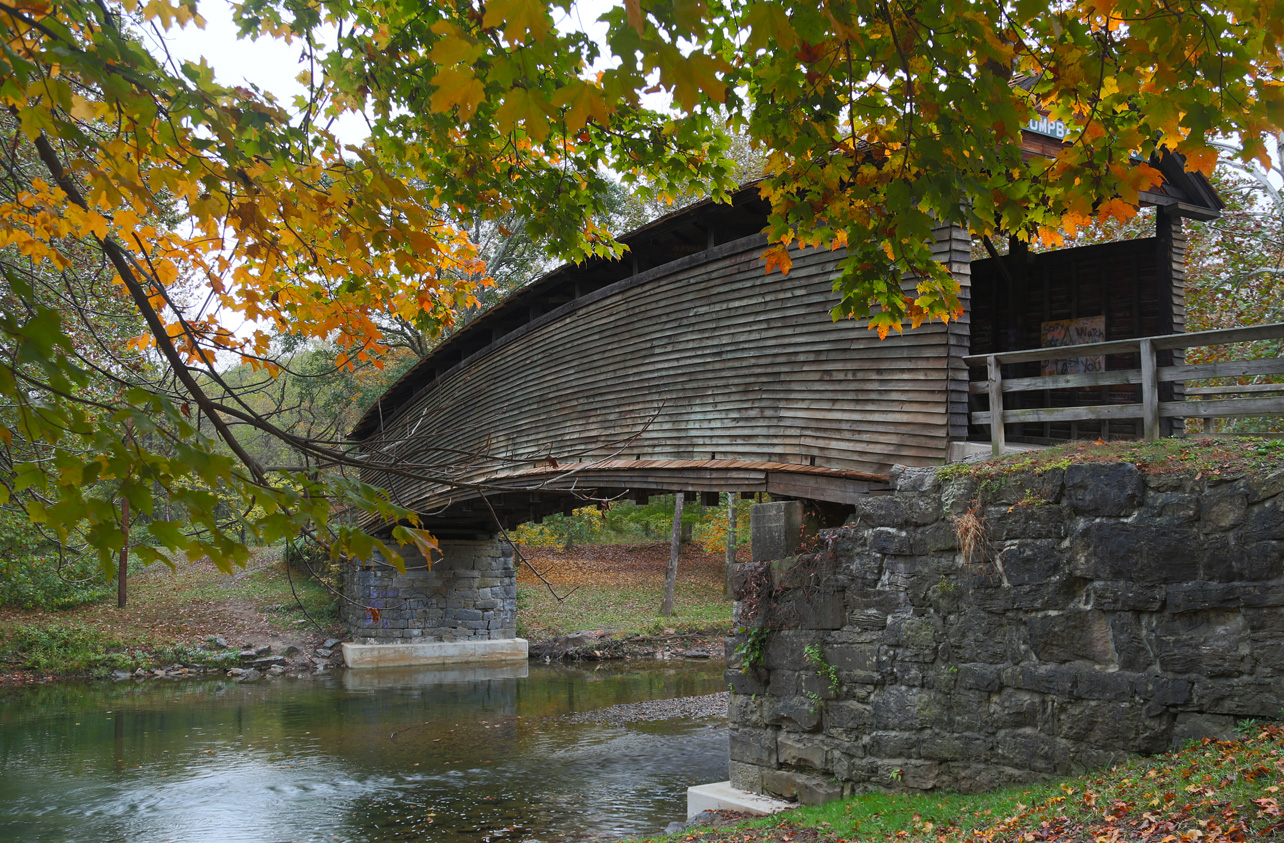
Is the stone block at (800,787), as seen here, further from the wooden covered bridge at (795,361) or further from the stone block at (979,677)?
the wooden covered bridge at (795,361)

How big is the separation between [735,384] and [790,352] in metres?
0.84

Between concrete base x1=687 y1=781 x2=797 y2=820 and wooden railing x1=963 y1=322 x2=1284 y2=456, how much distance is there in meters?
3.25

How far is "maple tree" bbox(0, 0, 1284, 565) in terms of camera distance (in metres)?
2.17

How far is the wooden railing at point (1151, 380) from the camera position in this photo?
17.2 ft

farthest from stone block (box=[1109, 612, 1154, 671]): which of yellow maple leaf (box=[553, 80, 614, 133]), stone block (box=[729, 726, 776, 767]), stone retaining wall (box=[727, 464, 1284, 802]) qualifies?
yellow maple leaf (box=[553, 80, 614, 133])

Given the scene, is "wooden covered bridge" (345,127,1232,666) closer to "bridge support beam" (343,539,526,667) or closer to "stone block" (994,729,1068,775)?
"stone block" (994,729,1068,775)

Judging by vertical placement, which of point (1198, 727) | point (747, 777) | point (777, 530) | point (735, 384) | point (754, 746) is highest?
point (735, 384)

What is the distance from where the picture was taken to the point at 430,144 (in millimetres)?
5398

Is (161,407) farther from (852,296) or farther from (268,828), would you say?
(268,828)

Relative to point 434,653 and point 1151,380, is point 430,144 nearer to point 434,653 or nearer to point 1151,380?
point 1151,380

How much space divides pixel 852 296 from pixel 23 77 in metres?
3.50

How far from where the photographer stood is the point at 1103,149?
3564 mm

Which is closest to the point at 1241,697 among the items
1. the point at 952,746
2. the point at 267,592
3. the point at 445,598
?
the point at 952,746

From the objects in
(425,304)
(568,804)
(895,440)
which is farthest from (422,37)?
(568,804)
